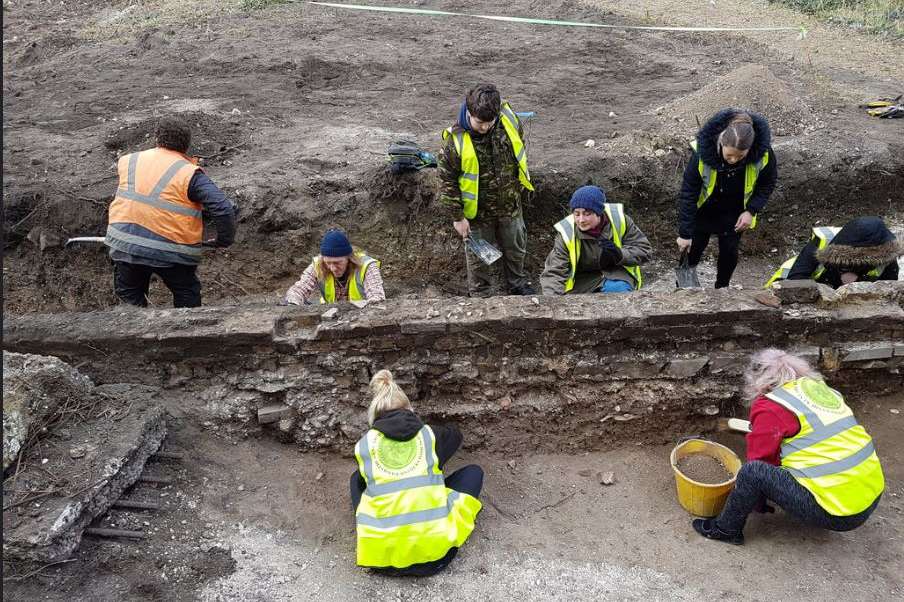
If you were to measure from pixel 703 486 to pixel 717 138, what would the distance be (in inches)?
98.9

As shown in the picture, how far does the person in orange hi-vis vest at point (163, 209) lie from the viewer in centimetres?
449

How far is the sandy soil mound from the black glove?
3.56 meters

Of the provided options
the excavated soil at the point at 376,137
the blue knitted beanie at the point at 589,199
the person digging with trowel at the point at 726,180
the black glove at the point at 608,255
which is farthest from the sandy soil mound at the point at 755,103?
the blue knitted beanie at the point at 589,199

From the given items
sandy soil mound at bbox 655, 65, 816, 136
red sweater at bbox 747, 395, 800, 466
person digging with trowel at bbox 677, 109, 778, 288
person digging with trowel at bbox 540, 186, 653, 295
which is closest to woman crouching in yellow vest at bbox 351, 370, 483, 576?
red sweater at bbox 747, 395, 800, 466

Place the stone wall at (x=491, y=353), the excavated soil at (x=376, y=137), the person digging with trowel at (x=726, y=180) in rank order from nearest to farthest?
the stone wall at (x=491, y=353)
the person digging with trowel at (x=726, y=180)
the excavated soil at (x=376, y=137)

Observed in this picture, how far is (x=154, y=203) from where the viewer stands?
4.52 metres

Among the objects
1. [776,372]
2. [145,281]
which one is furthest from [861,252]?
[145,281]

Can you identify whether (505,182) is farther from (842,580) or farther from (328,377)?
(842,580)

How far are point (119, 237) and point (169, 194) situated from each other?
1.61ft

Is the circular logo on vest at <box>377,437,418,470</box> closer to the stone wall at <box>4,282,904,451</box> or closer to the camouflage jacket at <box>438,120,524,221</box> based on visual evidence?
the stone wall at <box>4,282,904,451</box>

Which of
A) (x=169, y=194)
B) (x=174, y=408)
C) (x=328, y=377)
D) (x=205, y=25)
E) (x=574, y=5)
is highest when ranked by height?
(x=574, y=5)

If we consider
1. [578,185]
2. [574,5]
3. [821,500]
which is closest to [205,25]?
[574,5]

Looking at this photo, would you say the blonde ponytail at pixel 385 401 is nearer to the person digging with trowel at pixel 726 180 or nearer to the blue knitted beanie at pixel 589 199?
the blue knitted beanie at pixel 589 199

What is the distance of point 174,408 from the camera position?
408 cm
